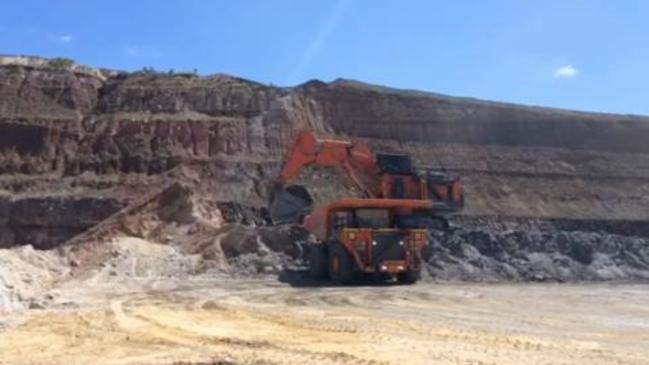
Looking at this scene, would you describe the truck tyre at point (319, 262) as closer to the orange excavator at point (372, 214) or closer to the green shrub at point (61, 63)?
the orange excavator at point (372, 214)

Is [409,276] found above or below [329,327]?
above

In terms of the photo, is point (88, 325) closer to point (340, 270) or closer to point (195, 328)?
point (195, 328)

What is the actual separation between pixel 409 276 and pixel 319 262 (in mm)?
2642

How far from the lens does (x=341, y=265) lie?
21.1 metres

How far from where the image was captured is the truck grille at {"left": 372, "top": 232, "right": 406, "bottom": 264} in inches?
827

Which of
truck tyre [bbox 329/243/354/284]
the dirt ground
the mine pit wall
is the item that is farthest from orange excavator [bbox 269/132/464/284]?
the mine pit wall

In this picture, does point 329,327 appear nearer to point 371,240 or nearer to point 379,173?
point 371,240

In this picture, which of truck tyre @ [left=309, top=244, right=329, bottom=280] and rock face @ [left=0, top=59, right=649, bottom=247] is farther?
rock face @ [left=0, top=59, right=649, bottom=247]

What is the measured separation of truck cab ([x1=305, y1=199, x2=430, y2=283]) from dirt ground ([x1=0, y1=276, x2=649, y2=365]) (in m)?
1.39

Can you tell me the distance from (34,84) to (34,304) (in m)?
35.3

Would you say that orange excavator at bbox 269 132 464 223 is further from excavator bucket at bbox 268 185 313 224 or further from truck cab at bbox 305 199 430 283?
excavator bucket at bbox 268 185 313 224

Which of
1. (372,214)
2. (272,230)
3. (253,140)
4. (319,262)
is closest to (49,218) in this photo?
(253,140)

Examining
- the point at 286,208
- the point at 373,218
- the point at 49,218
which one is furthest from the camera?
the point at 49,218

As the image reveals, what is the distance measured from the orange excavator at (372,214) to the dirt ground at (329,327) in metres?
1.49
